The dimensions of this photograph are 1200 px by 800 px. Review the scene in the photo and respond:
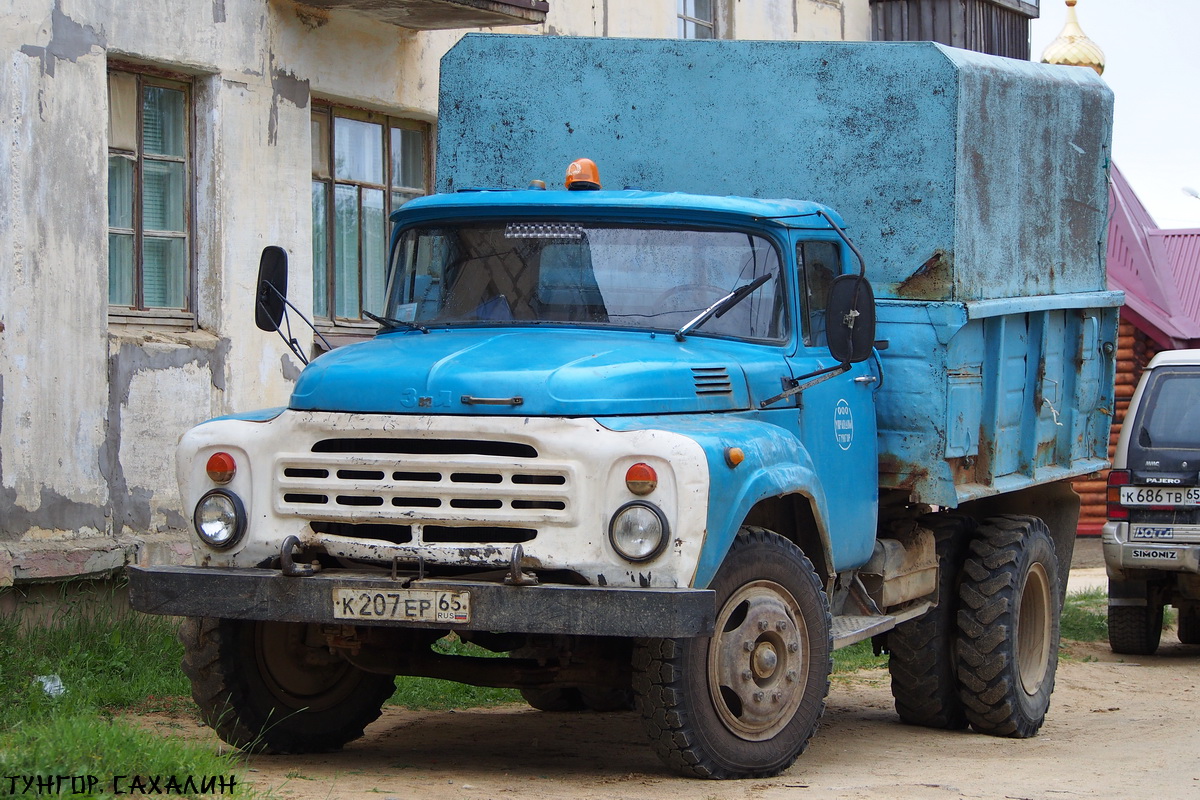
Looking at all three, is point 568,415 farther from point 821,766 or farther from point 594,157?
point 594,157

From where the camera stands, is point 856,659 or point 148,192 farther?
point 856,659

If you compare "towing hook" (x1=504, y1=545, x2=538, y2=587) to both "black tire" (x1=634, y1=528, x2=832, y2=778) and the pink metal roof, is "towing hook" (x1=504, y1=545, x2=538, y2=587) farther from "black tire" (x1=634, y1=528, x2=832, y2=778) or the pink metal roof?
the pink metal roof

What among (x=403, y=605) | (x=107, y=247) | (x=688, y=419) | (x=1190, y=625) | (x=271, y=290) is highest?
(x=107, y=247)

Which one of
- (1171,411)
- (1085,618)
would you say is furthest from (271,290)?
(1085,618)

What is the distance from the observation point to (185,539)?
9938mm

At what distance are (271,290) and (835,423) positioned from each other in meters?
2.45

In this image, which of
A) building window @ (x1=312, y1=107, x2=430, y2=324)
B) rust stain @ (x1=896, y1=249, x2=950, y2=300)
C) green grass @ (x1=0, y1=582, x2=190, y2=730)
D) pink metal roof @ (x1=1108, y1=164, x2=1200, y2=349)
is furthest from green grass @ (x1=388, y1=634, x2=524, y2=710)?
pink metal roof @ (x1=1108, y1=164, x2=1200, y2=349)

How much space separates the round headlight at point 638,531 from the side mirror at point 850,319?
135 centimetres

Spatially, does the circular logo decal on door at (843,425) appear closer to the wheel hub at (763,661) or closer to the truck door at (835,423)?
the truck door at (835,423)

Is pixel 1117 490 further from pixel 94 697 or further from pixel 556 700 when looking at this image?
pixel 94 697

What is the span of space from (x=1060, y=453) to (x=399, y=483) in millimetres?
4553

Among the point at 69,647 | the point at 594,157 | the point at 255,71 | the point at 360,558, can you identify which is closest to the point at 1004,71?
the point at 594,157

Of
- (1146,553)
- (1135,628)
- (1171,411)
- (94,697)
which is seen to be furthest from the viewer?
(1135,628)

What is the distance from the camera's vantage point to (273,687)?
6746 mm
